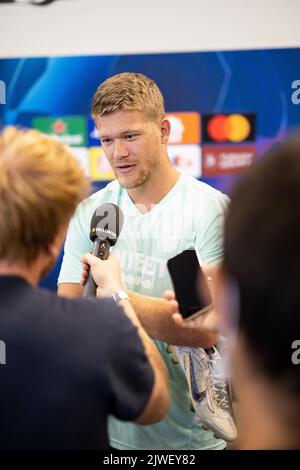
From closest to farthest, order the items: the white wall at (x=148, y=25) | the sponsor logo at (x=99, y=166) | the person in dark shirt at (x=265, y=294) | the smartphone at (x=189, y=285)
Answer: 1. the person in dark shirt at (x=265, y=294)
2. the smartphone at (x=189, y=285)
3. the white wall at (x=148, y=25)
4. the sponsor logo at (x=99, y=166)

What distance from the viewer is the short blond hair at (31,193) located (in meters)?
0.77

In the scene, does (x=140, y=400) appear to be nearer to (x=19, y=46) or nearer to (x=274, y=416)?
(x=274, y=416)

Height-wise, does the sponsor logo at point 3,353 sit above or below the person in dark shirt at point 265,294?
below

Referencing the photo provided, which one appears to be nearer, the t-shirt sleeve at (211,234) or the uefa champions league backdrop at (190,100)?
the t-shirt sleeve at (211,234)

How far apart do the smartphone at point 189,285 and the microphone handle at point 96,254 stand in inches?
9.9

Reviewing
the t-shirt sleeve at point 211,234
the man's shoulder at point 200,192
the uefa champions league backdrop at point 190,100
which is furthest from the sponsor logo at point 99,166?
the t-shirt sleeve at point 211,234

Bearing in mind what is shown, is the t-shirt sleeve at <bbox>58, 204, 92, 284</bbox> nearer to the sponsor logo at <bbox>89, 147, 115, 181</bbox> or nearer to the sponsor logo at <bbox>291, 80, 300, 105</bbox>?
the sponsor logo at <bbox>89, 147, 115, 181</bbox>

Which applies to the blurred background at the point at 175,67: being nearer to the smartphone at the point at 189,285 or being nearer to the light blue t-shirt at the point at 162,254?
the light blue t-shirt at the point at 162,254

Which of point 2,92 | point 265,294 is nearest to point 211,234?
point 265,294

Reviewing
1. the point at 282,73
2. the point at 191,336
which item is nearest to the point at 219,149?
the point at 282,73

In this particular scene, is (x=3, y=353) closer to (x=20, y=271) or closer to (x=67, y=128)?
(x=20, y=271)

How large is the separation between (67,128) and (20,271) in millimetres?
2003

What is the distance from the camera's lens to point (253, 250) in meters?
0.44

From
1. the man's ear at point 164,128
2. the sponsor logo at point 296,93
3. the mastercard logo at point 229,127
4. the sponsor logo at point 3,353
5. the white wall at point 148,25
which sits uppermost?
the white wall at point 148,25
